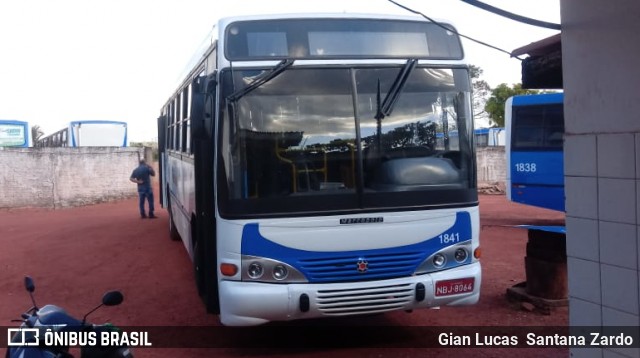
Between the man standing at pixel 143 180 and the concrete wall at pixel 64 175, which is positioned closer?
the man standing at pixel 143 180

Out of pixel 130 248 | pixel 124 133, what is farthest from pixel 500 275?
pixel 124 133

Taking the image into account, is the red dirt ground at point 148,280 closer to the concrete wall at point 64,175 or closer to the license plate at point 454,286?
the license plate at point 454,286

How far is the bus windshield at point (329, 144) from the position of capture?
550 cm

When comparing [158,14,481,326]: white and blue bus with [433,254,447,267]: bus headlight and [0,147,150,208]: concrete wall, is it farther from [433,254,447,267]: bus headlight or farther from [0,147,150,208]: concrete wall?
[0,147,150,208]: concrete wall

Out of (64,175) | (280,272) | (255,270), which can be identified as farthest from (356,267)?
(64,175)

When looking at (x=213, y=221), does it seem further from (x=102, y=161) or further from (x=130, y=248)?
(x=102, y=161)

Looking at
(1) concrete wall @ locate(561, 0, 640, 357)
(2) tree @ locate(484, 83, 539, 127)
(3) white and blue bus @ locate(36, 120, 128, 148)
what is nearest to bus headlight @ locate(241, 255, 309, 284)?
(1) concrete wall @ locate(561, 0, 640, 357)

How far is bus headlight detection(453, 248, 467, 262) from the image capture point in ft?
19.2

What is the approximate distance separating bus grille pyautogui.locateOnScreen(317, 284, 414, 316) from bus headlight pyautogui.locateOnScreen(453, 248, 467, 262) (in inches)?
24.1

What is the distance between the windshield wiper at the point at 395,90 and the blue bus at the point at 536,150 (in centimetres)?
1055

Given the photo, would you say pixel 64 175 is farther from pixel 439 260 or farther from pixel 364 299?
pixel 439 260

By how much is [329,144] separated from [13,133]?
2332cm

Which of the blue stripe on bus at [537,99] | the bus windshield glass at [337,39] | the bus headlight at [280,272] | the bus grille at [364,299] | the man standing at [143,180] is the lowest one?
the bus grille at [364,299]

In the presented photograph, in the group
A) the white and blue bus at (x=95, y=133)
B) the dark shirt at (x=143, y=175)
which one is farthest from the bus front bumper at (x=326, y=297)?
the white and blue bus at (x=95, y=133)
